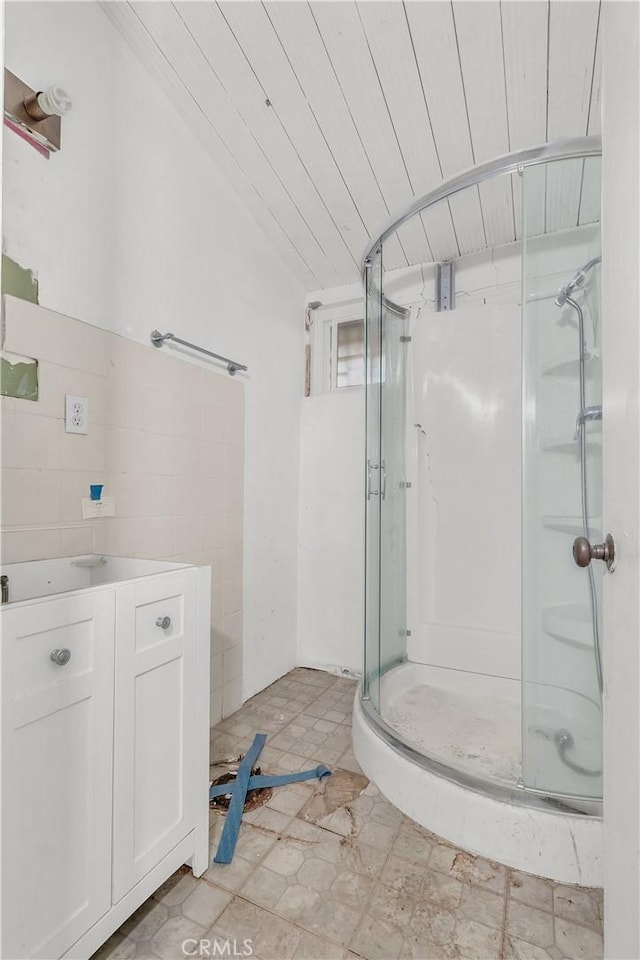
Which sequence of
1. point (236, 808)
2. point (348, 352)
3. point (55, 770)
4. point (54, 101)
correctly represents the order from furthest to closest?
point (348, 352)
point (236, 808)
point (54, 101)
point (55, 770)

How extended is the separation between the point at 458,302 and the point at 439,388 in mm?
487

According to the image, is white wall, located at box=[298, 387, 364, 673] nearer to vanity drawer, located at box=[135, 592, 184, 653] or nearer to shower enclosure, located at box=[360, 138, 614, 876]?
shower enclosure, located at box=[360, 138, 614, 876]

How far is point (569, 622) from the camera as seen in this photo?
1.40m

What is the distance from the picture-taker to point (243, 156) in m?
1.97

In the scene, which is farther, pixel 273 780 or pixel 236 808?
pixel 273 780

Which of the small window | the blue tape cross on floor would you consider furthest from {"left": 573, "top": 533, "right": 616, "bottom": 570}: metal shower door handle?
the small window

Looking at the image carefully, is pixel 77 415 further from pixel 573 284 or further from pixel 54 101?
pixel 573 284

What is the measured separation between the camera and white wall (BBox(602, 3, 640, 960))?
1.84 ft

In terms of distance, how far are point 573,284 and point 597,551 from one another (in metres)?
1.10

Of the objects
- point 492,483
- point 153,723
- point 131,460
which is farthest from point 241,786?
point 492,483

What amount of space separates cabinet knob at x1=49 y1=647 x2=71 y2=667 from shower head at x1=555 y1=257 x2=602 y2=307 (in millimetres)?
1585

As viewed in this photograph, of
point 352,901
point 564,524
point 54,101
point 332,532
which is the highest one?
point 54,101

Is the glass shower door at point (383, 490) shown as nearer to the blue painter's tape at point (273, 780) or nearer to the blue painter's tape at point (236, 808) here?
the blue painter's tape at point (273, 780)

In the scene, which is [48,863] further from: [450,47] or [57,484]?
[450,47]
